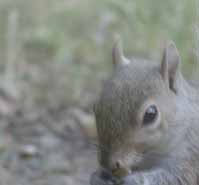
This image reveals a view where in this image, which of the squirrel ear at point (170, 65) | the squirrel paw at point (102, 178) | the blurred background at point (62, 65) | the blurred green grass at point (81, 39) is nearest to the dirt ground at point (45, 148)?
the blurred background at point (62, 65)

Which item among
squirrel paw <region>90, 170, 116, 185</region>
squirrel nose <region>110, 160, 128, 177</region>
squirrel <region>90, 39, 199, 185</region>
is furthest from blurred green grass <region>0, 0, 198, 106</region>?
squirrel nose <region>110, 160, 128, 177</region>

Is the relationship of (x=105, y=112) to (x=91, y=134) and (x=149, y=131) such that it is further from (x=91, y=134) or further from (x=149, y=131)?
(x=91, y=134)

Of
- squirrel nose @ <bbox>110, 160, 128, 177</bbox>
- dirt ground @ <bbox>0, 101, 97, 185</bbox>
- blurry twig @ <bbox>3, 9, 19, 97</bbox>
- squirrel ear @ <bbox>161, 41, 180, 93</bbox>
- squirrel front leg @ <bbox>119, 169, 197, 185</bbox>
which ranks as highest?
blurry twig @ <bbox>3, 9, 19, 97</bbox>

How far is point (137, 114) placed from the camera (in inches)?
95.4

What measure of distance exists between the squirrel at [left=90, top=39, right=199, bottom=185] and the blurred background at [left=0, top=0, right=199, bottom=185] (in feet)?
3.95

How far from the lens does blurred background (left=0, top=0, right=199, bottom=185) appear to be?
396 cm

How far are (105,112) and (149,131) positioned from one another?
0.57ft

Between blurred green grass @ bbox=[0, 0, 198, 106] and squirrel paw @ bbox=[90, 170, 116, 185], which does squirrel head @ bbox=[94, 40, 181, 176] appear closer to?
squirrel paw @ bbox=[90, 170, 116, 185]

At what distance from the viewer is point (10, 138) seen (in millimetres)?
4125

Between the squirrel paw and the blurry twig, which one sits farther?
the blurry twig

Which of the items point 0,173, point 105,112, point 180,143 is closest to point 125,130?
point 105,112

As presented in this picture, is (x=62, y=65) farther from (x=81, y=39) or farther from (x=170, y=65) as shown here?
(x=170, y=65)

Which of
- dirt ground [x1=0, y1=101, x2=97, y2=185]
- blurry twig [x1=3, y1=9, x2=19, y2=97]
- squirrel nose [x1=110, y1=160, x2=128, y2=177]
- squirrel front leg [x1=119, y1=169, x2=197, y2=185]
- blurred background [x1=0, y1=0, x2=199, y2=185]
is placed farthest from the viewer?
blurry twig [x1=3, y1=9, x2=19, y2=97]

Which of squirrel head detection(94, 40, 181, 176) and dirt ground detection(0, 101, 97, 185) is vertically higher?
dirt ground detection(0, 101, 97, 185)
